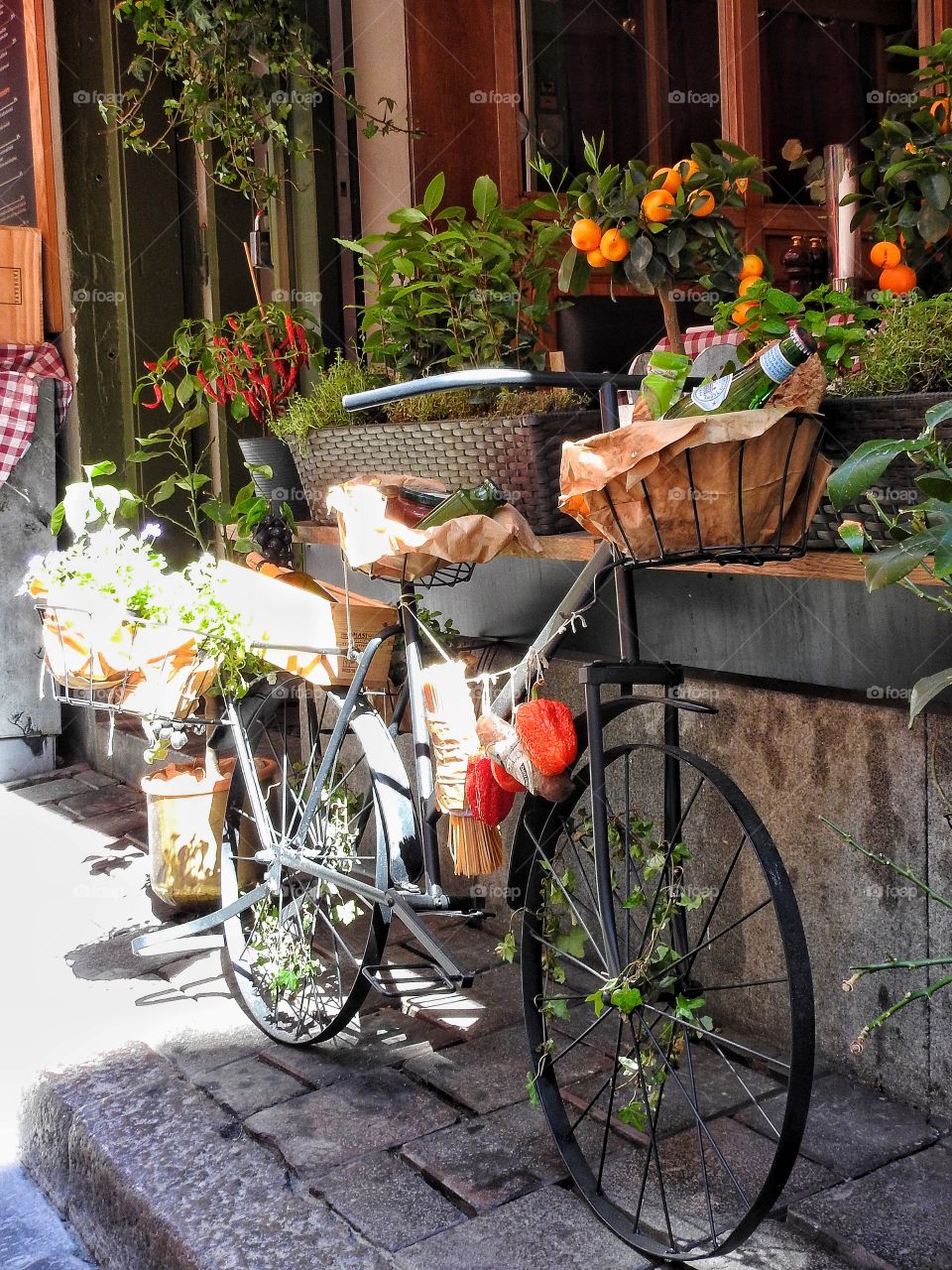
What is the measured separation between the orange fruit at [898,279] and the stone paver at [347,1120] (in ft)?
6.13

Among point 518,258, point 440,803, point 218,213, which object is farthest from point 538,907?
point 218,213

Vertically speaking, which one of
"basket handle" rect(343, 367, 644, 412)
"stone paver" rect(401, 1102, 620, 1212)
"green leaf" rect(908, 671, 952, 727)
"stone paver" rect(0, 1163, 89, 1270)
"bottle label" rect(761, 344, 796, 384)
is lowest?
"stone paver" rect(0, 1163, 89, 1270)

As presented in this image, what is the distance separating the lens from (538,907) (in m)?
2.42

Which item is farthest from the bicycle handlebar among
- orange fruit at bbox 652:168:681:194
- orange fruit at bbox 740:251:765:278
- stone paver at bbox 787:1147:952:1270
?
stone paver at bbox 787:1147:952:1270

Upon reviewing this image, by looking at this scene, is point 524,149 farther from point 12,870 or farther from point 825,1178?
point 825,1178

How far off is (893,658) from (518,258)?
155 cm

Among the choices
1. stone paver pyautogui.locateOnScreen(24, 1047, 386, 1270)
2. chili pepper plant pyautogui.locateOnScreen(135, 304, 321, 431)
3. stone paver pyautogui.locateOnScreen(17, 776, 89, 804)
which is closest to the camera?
stone paver pyautogui.locateOnScreen(24, 1047, 386, 1270)

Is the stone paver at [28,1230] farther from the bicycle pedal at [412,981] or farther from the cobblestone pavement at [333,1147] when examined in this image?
the bicycle pedal at [412,981]

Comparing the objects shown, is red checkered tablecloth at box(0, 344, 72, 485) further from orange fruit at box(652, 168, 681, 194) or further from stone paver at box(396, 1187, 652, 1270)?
stone paver at box(396, 1187, 652, 1270)

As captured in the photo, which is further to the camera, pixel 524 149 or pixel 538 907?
pixel 524 149

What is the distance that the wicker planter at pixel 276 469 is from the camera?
12.9 feet

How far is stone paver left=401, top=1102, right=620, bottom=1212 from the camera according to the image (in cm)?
232

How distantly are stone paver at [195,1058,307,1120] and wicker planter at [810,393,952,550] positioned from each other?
1.68 meters

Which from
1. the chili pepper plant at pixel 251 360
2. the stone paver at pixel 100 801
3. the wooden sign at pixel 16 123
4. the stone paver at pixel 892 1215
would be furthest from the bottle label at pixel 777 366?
the wooden sign at pixel 16 123
